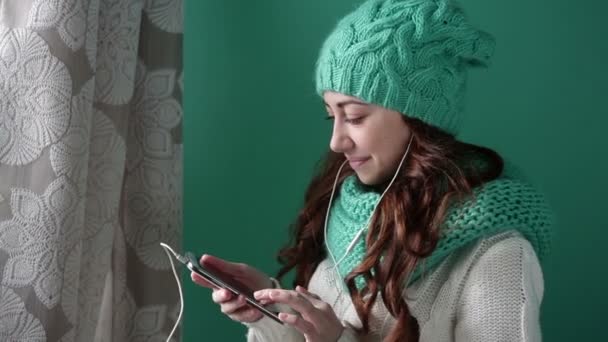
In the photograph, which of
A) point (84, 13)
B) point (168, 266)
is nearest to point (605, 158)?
point (168, 266)

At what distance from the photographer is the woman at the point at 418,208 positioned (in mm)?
1136

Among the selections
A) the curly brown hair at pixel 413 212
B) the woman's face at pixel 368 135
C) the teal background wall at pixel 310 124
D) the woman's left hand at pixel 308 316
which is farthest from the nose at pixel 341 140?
the teal background wall at pixel 310 124

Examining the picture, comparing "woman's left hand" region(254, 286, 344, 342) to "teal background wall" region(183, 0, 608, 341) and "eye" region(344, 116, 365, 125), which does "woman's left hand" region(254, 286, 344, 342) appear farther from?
"teal background wall" region(183, 0, 608, 341)

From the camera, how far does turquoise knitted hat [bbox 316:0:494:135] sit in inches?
45.6

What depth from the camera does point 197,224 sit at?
→ 5.41ft

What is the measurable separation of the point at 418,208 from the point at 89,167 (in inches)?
22.6

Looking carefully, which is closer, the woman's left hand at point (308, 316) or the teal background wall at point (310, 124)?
the woman's left hand at point (308, 316)

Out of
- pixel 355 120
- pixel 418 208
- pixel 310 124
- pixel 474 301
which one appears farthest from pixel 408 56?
pixel 310 124

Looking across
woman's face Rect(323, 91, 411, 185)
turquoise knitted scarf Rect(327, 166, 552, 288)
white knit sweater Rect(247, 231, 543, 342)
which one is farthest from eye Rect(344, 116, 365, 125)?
white knit sweater Rect(247, 231, 543, 342)

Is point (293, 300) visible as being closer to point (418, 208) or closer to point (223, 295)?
point (223, 295)

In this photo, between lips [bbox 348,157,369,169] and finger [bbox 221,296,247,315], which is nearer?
finger [bbox 221,296,247,315]

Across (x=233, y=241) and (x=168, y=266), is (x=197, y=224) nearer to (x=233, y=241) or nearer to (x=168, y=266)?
(x=233, y=241)

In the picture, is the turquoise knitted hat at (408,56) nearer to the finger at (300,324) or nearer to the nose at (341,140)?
the nose at (341,140)

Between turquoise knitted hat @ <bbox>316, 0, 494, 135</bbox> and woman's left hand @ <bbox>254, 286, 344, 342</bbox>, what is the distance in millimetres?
334
